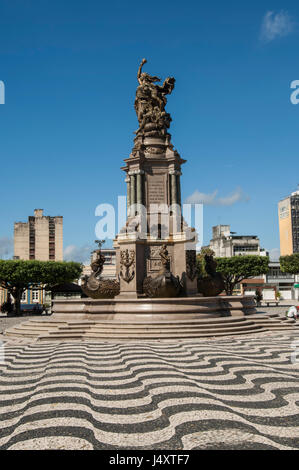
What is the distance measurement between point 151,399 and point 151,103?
16054 millimetres

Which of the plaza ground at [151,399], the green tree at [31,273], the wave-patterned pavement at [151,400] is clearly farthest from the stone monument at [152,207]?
the green tree at [31,273]

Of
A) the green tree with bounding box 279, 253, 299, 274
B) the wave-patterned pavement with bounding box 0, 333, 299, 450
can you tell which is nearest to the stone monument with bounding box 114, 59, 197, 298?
the wave-patterned pavement with bounding box 0, 333, 299, 450

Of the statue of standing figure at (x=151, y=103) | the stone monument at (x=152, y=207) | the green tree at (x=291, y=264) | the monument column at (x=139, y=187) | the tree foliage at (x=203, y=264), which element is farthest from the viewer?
the green tree at (x=291, y=264)

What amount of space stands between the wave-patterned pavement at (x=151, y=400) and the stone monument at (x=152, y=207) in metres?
6.37

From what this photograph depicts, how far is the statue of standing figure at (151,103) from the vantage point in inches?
742

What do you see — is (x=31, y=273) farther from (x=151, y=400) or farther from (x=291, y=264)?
(x=151, y=400)

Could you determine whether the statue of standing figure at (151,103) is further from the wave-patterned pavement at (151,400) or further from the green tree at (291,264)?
the green tree at (291,264)

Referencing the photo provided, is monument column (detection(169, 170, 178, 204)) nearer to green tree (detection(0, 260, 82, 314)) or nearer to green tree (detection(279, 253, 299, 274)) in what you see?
green tree (detection(0, 260, 82, 314))

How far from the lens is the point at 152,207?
17734 millimetres

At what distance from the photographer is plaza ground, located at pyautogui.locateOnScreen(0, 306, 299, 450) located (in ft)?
13.4

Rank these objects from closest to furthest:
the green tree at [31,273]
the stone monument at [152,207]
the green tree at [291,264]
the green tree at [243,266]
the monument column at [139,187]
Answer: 1. the stone monument at [152,207]
2. the monument column at [139,187]
3. the green tree at [31,273]
4. the green tree at [243,266]
5. the green tree at [291,264]

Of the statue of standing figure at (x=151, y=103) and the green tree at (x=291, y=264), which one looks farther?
the green tree at (x=291, y=264)

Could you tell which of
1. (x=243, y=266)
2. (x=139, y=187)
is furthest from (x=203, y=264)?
(x=139, y=187)
